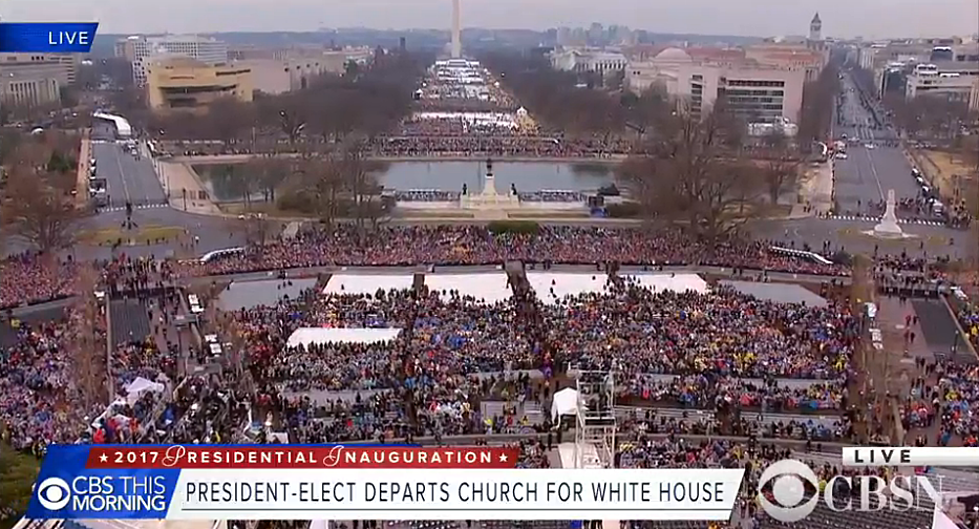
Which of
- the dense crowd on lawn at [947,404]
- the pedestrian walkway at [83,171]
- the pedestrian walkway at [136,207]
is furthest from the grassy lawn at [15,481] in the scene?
the pedestrian walkway at [136,207]

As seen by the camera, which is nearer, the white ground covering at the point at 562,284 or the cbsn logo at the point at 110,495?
the cbsn logo at the point at 110,495

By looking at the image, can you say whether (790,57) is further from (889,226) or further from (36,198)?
(36,198)

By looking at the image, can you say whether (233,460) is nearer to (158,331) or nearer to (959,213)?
(158,331)

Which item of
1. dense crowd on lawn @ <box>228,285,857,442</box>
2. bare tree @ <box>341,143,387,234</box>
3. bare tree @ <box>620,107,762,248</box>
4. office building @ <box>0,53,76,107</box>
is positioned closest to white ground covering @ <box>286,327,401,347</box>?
dense crowd on lawn @ <box>228,285,857,442</box>

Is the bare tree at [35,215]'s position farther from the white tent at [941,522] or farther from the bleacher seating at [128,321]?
the white tent at [941,522]

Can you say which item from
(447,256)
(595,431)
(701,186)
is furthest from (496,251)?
(595,431)
